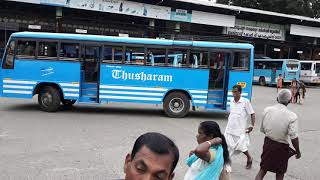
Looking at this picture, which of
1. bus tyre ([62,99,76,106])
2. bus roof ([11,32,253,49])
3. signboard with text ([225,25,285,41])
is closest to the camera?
bus roof ([11,32,253,49])

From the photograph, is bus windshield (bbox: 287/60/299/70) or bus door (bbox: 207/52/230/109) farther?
bus windshield (bbox: 287/60/299/70)

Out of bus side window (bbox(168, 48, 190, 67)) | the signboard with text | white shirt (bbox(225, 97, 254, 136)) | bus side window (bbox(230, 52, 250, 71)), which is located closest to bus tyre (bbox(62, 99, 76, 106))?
bus side window (bbox(168, 48, 190, 67))

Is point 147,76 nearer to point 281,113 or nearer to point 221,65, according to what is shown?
point 221,65

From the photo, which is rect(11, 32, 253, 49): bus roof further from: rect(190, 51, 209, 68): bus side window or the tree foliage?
the tree foliage

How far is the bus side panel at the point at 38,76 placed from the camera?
15.5 metres

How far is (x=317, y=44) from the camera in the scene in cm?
4712

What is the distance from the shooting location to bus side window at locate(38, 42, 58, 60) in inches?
619

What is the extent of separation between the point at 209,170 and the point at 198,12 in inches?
1273

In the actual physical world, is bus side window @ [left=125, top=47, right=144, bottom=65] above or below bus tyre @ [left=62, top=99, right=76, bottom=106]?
above

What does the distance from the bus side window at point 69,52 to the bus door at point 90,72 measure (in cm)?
23

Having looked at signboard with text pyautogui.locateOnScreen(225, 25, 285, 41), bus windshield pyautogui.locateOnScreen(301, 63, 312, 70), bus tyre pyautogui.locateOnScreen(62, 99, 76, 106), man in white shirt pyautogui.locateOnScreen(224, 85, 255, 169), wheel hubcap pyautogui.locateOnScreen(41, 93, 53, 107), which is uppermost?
signboard with text pyautogui.locateOnScreen(225, 25, 285, 41)

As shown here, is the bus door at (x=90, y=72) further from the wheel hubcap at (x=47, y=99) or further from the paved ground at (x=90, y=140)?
the wheel hubcap at (x=47, y=99)

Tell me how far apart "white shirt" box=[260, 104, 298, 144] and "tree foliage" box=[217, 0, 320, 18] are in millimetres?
49737

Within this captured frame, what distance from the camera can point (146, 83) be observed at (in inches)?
619
